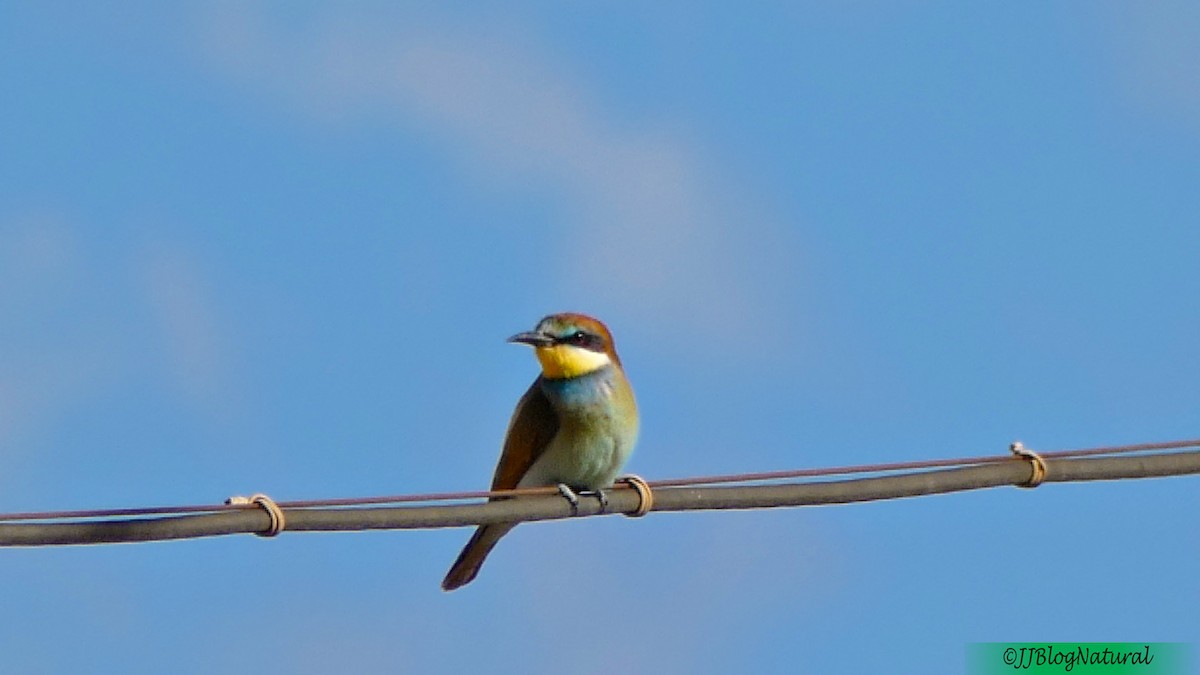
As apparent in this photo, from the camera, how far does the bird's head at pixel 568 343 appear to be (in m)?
6.46

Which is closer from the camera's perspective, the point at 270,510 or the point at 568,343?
the point at 270,510

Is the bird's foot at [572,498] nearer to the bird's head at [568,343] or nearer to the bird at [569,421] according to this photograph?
the bird at [569,421]

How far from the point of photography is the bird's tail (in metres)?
6.48

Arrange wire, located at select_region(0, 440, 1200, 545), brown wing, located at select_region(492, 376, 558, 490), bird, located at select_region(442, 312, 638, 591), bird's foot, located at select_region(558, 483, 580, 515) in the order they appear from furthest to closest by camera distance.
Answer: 1. brown wing, located at select_region(492, 376, 558, 490)
2. bird, located at select_region(442, 312, 638, 591)
3. bird's foot, located at select_region(558, 483, 580, 515)
4. wire, located at select_region(0, 440, 1200, 545)

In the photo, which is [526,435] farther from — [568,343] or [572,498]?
[572,498]

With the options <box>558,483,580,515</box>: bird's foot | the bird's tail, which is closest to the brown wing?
the bird's tail

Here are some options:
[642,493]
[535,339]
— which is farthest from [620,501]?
[535,339]

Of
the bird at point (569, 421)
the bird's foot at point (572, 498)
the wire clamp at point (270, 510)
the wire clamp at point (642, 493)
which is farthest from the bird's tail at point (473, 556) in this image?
the wire clamp at point (270, 510)

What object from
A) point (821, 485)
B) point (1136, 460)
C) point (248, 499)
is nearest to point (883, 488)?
point (821, 485)

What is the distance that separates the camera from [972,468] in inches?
197

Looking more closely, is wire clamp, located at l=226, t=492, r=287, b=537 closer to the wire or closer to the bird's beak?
the wire

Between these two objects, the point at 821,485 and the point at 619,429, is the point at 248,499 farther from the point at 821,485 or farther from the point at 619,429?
the point at 619,429

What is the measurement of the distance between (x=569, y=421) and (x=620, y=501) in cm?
136

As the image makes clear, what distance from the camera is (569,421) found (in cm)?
643
